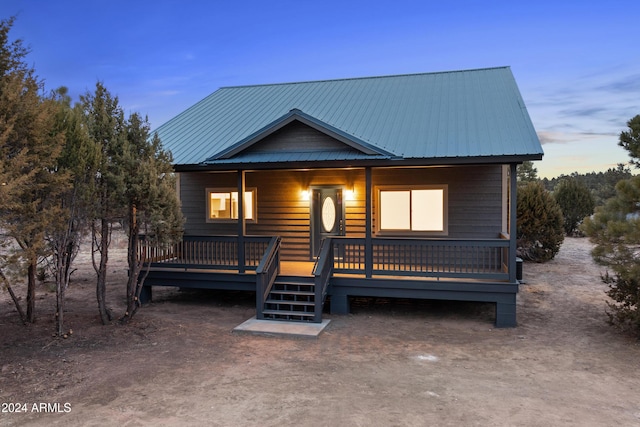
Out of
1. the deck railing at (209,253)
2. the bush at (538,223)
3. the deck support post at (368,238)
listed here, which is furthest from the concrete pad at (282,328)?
the bush at (538,223)

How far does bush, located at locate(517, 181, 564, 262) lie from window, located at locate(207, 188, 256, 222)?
1150 centimetres

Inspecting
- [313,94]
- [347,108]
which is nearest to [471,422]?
[347,108]

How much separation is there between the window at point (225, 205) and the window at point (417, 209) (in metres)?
4.05

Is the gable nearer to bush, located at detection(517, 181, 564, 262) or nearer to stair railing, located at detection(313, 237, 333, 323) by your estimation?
stair railing, located at detection(313, 237, 333, 323)

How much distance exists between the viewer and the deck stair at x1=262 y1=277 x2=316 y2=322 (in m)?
9.46

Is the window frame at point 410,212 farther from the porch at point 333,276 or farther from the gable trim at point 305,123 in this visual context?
the gable trim at point 305,123

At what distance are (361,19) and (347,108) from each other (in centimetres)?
900

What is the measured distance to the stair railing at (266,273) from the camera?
9.63 meters

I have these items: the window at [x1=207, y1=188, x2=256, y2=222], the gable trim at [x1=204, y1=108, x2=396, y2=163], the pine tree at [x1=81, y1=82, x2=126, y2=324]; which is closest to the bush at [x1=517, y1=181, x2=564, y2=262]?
the gable trim at [x1=204, y1=108, x2=396, y2=163]

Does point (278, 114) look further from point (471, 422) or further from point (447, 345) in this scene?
point (471, 422)

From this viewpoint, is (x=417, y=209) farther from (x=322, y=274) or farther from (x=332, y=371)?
(x=332, y=371)

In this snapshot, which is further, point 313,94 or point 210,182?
point 313,94

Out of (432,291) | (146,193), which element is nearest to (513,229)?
(432,291)

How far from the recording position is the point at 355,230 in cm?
1229
